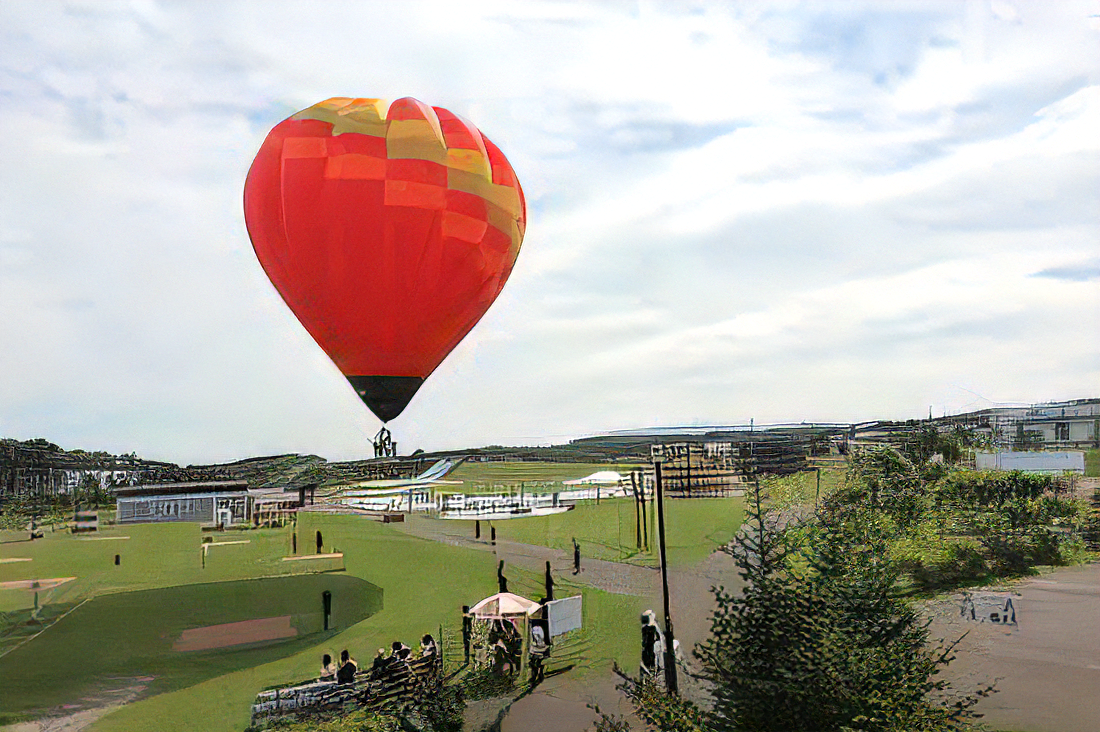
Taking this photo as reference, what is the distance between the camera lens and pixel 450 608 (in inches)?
1036

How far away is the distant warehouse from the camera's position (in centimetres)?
4747

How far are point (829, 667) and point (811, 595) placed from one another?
100cm

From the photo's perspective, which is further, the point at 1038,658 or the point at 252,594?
the point at 252,594

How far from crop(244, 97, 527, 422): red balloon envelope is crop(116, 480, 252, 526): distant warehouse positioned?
112 ft

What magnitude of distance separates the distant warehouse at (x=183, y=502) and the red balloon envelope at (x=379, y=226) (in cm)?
3418

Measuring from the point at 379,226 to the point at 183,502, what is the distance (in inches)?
1560

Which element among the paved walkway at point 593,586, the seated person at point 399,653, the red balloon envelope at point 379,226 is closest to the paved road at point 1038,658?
the paved walkway at point 593,586

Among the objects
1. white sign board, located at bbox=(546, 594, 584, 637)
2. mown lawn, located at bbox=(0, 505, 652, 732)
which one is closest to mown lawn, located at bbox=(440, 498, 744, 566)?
mown lawn, located at bbox=(0, 505, 652, 732)

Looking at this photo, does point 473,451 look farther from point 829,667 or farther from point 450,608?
point 829,667

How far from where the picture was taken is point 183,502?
160 feet

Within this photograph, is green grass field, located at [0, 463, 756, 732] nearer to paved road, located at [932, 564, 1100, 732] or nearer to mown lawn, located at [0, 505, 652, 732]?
mown lawn, located at [0, 505, 652, 732]

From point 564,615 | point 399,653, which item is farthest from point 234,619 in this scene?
point 399,653

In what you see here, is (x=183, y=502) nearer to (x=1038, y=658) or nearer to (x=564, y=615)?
(x=564, y=615)

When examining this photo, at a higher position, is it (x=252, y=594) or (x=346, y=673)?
(x=346, y=673)
